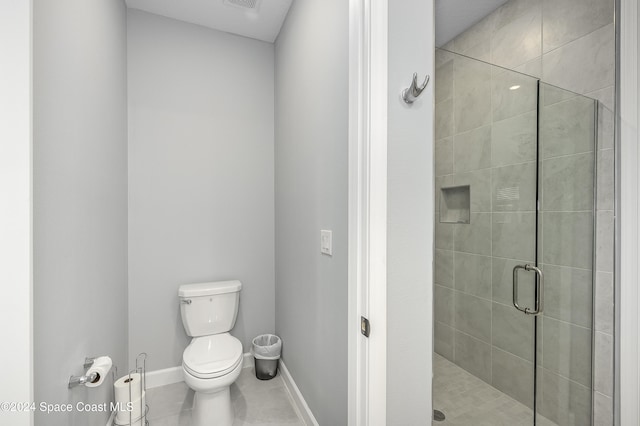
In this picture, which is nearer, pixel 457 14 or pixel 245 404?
pixel 457 14

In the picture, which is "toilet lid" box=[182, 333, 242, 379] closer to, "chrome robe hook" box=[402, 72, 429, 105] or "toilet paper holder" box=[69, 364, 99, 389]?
"toilet paper holder" box=[69, 364, 99, 389]

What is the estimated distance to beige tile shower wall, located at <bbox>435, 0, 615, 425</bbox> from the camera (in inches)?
46.4

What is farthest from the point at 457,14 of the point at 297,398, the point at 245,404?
the point at 245,404

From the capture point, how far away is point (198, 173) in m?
2.10

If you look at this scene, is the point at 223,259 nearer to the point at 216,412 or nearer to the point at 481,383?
the point at 216,412

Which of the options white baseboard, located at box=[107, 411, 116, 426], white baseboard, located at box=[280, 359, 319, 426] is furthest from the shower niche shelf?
white baseboard, located at box=[107, 411, 116, 426]

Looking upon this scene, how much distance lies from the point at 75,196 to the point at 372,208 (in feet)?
3.85

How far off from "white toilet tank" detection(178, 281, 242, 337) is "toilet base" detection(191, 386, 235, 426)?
46 cm

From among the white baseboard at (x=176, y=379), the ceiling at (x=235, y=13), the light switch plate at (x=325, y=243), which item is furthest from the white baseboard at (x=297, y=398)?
the ceiling at (x=235, y=13)

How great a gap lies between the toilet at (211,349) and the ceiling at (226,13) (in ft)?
6.35

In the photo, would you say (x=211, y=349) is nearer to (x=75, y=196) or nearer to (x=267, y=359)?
(x=267, y=359)

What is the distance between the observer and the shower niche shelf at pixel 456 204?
142 centimetres

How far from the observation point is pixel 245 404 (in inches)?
69.7

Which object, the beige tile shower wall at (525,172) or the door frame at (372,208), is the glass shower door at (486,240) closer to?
the beige tile shower wall at (525,172)
